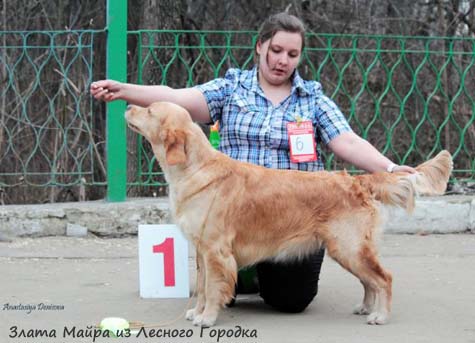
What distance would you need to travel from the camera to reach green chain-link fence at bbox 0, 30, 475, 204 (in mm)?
7727

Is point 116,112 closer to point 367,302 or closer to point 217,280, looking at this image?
point 217,280

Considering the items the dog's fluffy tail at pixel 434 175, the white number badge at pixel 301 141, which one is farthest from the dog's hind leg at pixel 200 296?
the dog's fluffy tail at pixel 434 175

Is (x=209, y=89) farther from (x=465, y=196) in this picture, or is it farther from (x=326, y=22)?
(x=326, y=22)

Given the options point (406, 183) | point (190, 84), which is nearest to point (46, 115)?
point (190, 84)

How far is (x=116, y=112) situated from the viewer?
717 cm

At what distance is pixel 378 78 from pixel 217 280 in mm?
5889

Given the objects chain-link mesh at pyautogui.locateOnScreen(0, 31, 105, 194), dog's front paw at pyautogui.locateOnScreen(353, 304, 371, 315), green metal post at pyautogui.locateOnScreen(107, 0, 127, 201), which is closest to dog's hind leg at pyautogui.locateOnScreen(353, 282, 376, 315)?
dog's front paw at pyautogui.locateOnScreen(353, 304, 371, 315)

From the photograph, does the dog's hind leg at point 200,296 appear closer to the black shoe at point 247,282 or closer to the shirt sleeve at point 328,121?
the black shoe at point 247,282

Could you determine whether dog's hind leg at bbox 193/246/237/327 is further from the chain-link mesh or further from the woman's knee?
the chain-link mesh

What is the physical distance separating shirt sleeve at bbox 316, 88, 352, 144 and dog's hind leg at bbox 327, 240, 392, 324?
0.84 meters

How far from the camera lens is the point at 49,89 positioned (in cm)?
959

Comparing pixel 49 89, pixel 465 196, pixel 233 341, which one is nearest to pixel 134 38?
pixel 49 89

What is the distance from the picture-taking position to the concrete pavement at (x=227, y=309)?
433 cm

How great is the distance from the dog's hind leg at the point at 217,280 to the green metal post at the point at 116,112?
298cm
